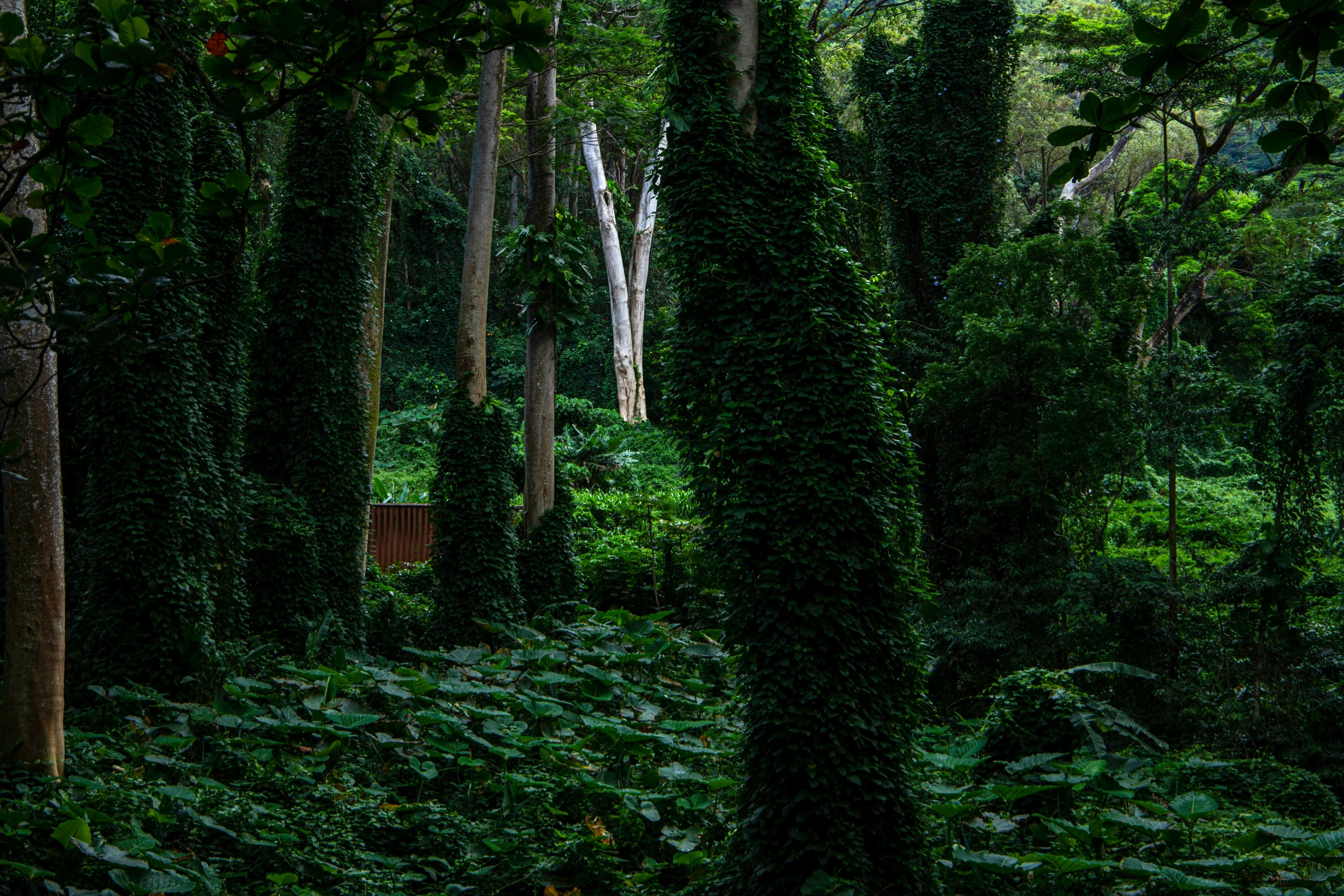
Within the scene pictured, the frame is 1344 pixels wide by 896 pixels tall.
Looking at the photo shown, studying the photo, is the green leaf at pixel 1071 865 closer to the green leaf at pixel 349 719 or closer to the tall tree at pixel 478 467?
the green leaf at pixel 349 719

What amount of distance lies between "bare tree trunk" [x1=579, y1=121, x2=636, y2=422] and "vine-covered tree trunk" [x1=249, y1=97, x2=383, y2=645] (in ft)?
45.3

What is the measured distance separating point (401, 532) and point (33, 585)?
43.5ft

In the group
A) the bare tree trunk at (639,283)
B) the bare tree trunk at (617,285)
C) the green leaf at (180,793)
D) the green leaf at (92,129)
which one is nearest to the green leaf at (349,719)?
the green leaf at (180,793)

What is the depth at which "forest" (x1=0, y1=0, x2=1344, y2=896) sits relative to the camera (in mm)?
3795

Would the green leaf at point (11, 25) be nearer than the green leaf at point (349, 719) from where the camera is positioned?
Yes

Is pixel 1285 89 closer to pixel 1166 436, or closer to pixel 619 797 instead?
pixel 619 797

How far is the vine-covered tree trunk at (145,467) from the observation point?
729 cm

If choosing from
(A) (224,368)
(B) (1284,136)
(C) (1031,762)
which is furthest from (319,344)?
(B) (1284,136)

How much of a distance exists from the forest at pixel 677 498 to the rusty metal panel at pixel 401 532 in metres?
3.31

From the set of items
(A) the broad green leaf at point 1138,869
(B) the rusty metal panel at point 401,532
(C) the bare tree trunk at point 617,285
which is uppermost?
(C) the bare tree trunk at point 617,285

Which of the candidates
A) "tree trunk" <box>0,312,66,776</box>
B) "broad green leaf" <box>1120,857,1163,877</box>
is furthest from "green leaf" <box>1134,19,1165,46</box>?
"tree trunk" <box>0,312,66,776</box>

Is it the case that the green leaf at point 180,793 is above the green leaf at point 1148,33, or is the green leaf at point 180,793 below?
below

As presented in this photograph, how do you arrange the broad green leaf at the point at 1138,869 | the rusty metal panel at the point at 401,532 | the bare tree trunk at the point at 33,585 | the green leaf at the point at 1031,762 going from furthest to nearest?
the rusty metal panel at the point at 401,532 → the green leaf at the point at 1031,762 → the bare tree trunk at the point at 33,585 → the broad green leaf at the point at 1138,869

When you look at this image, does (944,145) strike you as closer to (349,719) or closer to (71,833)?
(349,719)
